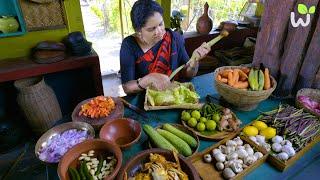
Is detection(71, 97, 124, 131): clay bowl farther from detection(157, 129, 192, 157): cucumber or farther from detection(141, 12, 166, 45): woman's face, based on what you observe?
detection(141, 12, 166, 45): woman's face

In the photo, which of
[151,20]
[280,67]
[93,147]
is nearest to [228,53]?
[280,67]

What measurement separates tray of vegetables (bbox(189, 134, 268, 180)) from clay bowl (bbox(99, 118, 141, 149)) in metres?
0.37

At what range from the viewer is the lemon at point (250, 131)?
139 cm

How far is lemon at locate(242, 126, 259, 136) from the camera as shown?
139 centimetres

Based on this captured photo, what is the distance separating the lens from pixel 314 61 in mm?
1672

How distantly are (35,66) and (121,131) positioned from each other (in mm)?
1949

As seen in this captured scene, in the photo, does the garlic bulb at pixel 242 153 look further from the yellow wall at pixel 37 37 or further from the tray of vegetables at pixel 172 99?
the yellow wall at pixel 37 37

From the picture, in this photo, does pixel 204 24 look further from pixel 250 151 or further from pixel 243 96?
pixel 250 151

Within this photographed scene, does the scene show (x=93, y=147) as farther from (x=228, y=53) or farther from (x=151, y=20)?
(x=228, y=53)

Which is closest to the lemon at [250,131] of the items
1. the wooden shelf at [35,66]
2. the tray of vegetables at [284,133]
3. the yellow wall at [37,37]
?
the tray of vegetables at [284,133]

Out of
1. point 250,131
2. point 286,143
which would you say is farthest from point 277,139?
point 250,131

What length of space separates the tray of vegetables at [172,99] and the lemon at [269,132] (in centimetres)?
43

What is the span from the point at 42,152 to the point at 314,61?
188cm

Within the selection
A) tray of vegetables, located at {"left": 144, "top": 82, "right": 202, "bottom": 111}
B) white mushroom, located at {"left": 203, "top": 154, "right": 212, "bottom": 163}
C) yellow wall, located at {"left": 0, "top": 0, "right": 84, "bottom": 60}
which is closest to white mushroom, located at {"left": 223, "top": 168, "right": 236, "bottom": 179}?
white mushroom, located at {"left": 203, "top": 154, "right": 212, "bottom": 163}
